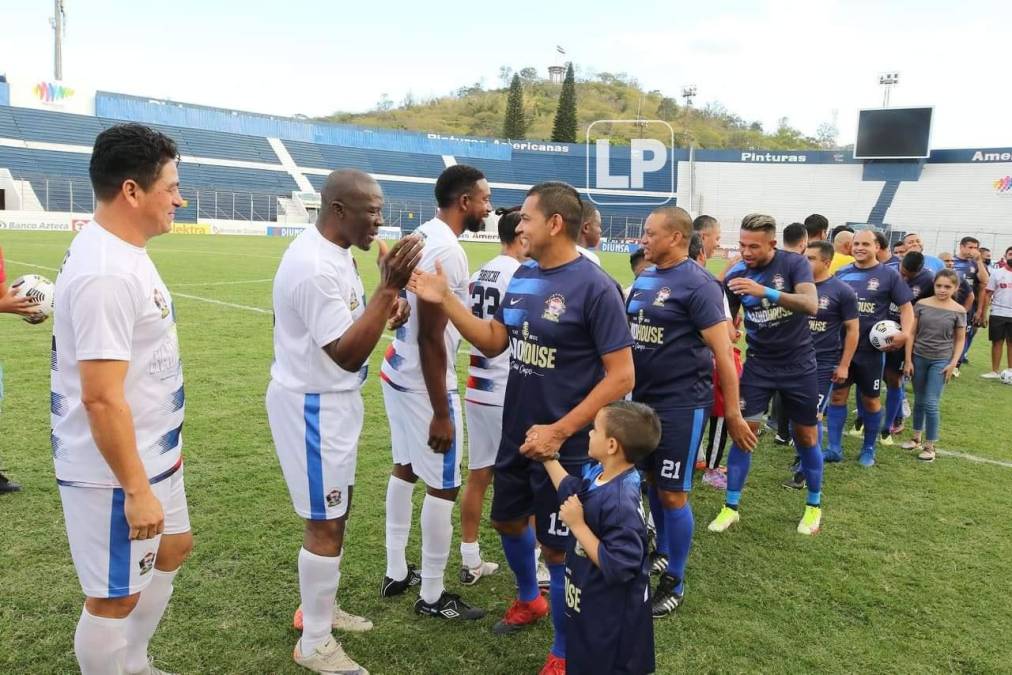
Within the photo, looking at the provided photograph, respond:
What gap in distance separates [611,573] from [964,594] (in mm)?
3026

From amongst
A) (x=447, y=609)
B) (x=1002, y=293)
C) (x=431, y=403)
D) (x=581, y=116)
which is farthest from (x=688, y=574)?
(x=581, y=116)

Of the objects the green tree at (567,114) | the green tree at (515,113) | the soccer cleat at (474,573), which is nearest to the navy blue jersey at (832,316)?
the soccer cleat at (474,573)

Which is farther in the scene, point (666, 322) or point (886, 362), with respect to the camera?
point (886, 362)

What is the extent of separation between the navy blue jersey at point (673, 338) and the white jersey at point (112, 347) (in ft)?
8.34

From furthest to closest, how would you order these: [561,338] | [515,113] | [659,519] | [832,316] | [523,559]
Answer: [515,113] < [832,316] < [659,519] < [523,559] < [561,338]

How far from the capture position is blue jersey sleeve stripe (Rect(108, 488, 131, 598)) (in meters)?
2.42

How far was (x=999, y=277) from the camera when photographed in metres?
11.3

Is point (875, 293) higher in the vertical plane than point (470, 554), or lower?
higher

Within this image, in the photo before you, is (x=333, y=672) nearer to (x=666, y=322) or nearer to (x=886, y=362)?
(x=666, y=322)

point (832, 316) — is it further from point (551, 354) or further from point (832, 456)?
point (551, 354)

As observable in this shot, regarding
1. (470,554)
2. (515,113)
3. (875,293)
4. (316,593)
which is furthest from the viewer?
(515,113)

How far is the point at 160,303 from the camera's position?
2.54 m

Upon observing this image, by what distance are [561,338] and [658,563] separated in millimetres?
2216

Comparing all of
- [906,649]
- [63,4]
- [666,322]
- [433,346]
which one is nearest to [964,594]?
[906,649]
